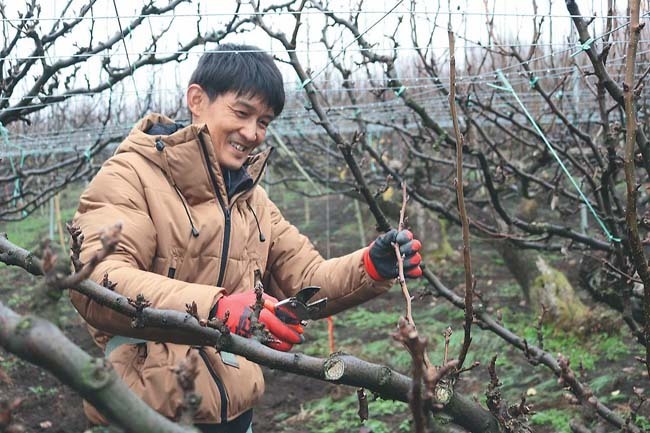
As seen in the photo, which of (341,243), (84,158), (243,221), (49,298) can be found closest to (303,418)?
(84,158)

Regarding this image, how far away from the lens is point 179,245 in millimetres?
1976

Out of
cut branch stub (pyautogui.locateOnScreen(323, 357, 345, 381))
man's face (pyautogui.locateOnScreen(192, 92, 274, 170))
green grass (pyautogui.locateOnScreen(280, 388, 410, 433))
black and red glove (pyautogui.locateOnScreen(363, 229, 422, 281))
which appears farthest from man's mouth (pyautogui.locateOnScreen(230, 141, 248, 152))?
green grass (pyautogui.locateOnScreen(280, 388, 410, 433))

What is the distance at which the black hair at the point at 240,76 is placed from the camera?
219 centimetres

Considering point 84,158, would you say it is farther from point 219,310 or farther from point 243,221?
point 219,310

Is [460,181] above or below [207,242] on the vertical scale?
above

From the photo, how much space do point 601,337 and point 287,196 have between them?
14.0 metres

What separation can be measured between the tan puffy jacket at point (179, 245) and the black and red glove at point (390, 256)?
0.18 ft

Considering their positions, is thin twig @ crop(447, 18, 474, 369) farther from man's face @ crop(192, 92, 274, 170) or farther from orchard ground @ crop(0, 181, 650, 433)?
orchard ground @ crop(0, 181, 650, 433)

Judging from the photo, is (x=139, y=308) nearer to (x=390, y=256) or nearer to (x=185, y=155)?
(x=185, y=155)

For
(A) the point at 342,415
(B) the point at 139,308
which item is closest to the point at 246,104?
(B) the point at 139,308

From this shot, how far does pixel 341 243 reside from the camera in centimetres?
1276

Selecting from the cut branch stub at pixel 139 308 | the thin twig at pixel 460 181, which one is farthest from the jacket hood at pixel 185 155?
the thin twig at pixel 460 181

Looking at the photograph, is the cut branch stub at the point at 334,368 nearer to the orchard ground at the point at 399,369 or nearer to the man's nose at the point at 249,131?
the man's nose at the point at 249,131

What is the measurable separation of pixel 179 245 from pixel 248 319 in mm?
613
